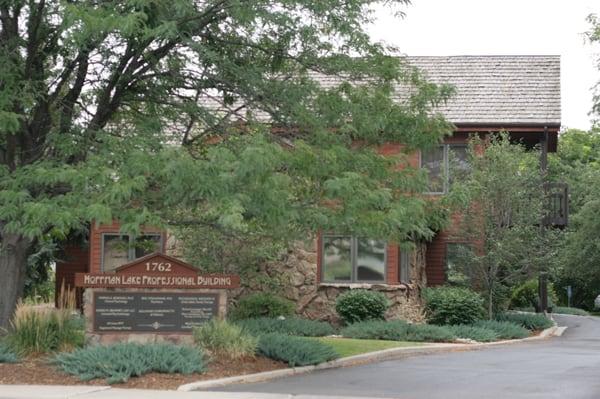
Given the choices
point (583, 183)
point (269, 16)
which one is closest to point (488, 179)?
point (269, 16)

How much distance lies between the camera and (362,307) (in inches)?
961

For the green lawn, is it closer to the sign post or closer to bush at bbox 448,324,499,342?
bush at bbox 448,324,499,342

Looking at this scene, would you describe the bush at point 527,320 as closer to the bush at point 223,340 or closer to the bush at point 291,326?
the bush at point 291,326

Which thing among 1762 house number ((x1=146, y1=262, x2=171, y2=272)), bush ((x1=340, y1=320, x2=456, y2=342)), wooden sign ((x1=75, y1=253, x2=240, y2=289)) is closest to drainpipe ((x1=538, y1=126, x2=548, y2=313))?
bush ((x1=340, y1=320, x2=456, y2=342))

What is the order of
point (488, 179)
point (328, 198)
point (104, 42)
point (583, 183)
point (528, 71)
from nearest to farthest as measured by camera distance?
point (328, 198)
point (104, 42)
point (488, 179)
point (528, 71)
point (583, 183)

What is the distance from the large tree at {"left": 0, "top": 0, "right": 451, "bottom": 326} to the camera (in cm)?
1254

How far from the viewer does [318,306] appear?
84.5 ft

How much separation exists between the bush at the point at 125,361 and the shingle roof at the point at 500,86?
15259mm

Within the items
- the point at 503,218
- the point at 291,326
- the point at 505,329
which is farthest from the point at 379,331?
the point at 503,218

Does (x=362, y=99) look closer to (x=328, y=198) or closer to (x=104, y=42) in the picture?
(x=328, y=198)

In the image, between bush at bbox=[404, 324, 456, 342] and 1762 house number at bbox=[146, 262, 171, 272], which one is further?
bush at bbox=[404, 324, 456, 342]

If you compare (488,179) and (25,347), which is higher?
(488,179)

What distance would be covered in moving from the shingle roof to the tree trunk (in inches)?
586

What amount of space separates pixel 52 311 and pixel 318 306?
422 inches
